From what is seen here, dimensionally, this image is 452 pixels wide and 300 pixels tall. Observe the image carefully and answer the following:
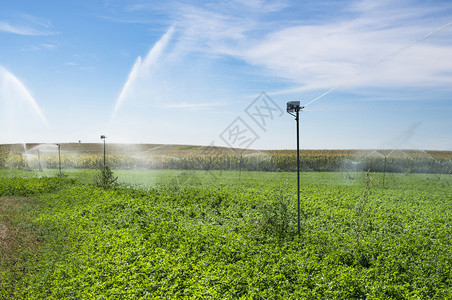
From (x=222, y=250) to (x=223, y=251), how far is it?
0.15 ft

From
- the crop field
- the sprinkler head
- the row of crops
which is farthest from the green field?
the row of crops

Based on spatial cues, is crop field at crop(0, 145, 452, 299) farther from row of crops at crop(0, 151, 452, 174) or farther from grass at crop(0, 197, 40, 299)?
row of crops at crop(0, 151, 452, 174)

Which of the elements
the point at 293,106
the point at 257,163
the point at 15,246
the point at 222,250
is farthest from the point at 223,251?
the point at 257,163

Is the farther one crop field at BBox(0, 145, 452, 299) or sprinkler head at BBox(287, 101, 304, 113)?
sprinkler head at BBox(287, 101, 304, 113)

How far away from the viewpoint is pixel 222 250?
8.91m

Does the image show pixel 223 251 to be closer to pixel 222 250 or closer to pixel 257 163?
pixel 222 250

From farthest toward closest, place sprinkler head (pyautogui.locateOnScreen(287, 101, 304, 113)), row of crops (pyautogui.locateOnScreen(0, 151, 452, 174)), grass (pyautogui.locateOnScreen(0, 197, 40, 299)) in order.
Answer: row of crops (pyautogui.locateOnScreen(0, 151, 452, 174))
sprinkler head (pyautogui.locateOnScreen(287, 101, 304, 113))
grass (pyautogui.locateOnScreen(0, 197, 40, 299))

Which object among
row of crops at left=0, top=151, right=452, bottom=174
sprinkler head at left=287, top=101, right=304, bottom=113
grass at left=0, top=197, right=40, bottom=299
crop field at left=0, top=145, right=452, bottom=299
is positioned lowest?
grass at left=0, top=197, right=40, bottom=299

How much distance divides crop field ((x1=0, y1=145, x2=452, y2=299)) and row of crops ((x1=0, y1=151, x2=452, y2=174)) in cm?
2609

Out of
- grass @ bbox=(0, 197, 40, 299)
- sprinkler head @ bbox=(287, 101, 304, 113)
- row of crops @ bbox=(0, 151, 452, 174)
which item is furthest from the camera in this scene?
row of crops @ bbox=(0, 151, 452, 174)

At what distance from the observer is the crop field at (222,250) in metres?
6.91

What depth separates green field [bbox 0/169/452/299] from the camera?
6902mm

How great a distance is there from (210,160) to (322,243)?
3511 centimetres

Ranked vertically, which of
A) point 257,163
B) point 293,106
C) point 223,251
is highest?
point 293,106
